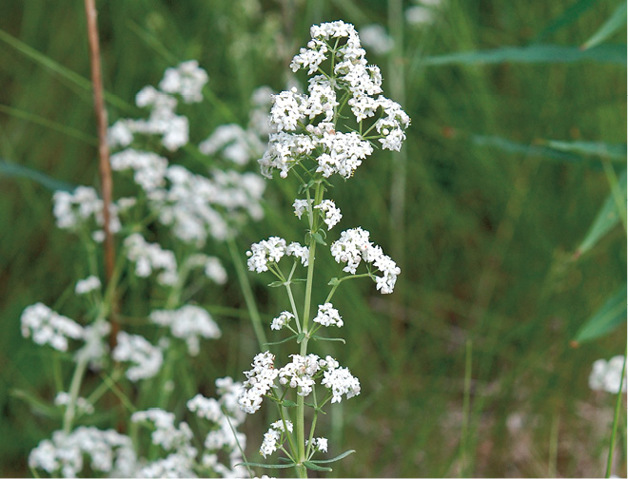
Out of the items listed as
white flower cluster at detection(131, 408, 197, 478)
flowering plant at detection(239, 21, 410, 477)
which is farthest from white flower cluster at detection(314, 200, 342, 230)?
white flower cluster at detection(131, 408, 197, 478)

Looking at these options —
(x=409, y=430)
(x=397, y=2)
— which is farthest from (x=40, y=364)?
(x=397, y=2)

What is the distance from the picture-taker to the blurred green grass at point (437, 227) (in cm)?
262

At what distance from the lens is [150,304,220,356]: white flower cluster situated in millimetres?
2256

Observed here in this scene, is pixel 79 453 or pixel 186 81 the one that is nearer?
pixel 79 453

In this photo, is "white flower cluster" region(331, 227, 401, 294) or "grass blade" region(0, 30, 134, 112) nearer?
"white flower cluster" region(331, 227, 401, 294)

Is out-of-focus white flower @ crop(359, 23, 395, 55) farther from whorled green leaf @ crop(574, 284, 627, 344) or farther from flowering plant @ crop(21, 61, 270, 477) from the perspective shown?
whorled green leaf @ crop(574, 284, 627, 344)

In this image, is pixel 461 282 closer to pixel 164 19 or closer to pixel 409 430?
pixel 409 430

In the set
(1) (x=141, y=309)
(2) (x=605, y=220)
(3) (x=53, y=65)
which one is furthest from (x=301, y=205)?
(1) (x=141, y=309)

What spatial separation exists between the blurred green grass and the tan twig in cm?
18

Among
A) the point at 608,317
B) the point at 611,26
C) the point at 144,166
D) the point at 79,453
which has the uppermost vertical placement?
the point at 611,26

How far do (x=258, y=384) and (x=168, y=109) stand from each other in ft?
4.66

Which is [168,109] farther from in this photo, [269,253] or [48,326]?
[269,253]

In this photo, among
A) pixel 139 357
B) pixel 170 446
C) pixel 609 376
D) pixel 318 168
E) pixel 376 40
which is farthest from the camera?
pixel 376 40

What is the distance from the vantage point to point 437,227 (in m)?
3.25
